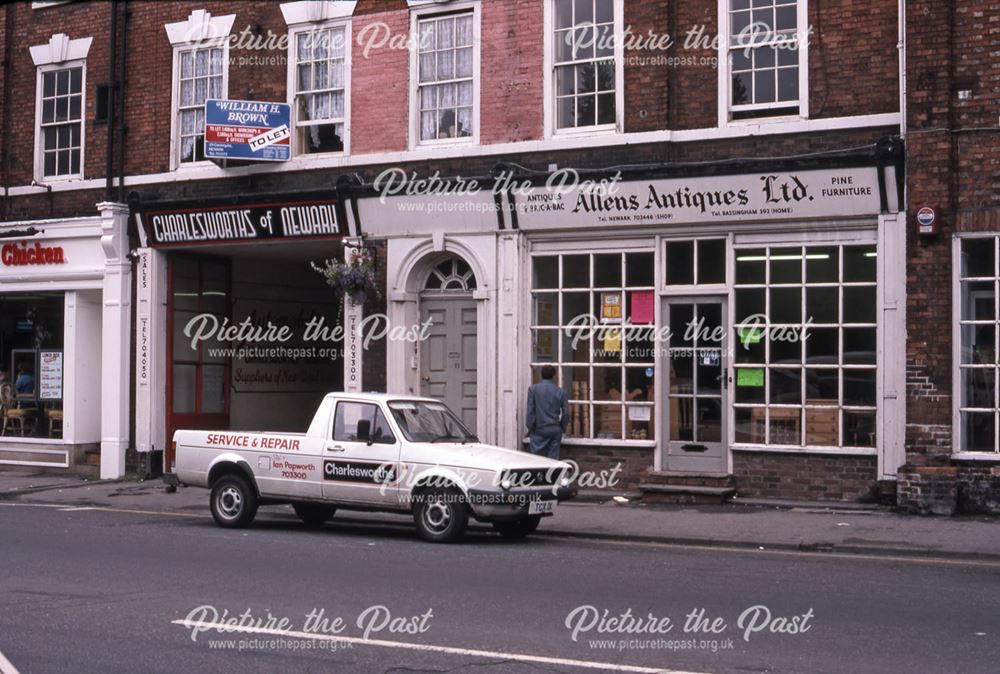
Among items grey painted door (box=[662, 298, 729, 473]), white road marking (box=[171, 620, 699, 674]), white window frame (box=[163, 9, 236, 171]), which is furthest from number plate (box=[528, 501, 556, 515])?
white window frame (box=[163, 9, 236, 171])

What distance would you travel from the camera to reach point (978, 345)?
1568 cm

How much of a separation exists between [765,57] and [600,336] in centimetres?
447

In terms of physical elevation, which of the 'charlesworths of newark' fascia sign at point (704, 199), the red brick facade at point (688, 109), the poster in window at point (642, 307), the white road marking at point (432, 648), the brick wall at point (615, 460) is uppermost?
the red brick facade at point (688, 109)

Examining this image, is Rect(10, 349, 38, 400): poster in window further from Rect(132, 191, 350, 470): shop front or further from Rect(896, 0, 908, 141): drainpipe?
Rect(896, 0, 908, 141): drainpipe

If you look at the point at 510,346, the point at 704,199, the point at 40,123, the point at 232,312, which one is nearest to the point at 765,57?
the point at 704,199

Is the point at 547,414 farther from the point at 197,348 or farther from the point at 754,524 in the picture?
the point at 197,348

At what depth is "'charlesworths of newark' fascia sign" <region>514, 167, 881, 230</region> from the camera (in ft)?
53.4

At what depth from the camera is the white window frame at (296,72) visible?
19938 millimetres

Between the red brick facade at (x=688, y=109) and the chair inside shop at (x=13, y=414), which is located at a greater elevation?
the red brick facade at (x=688, y=109)

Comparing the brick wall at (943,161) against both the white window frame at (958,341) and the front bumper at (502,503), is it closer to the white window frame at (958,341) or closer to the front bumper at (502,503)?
the white window frame at (958,341)

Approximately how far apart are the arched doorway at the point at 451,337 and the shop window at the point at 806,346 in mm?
4217

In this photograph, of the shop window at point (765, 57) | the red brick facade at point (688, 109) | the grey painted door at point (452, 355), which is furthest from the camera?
the grey painted door at point (452, 355)

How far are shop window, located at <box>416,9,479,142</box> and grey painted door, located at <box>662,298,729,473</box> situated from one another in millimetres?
4347

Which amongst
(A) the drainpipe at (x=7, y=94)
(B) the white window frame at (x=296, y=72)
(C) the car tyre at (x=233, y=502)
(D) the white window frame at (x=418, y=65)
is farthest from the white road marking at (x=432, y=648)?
(A) the drainpipe at (x=7, y=94)
